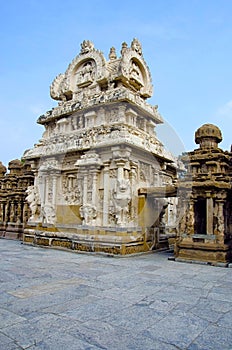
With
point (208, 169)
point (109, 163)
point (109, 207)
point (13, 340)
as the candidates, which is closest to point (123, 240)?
point (109, 207)

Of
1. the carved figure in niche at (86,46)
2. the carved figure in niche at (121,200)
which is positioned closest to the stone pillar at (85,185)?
the carved figure in niche at (121,200)

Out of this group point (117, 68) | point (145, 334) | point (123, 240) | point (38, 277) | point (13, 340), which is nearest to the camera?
point (13, 340)

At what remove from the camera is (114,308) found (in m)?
4.57

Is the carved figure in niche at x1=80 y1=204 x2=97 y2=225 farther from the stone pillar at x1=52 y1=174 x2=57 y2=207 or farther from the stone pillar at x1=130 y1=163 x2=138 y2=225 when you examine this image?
the stone pillar at x1=52 y1=174 x2=57 y2=207

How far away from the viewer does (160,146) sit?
13844 millimetres

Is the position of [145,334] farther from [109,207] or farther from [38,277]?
[109,207]

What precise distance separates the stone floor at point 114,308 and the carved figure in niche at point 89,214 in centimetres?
340

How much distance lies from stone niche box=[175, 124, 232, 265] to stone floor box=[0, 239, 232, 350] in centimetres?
121

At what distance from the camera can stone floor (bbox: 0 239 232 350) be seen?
3.39 m

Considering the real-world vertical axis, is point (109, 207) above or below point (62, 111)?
below

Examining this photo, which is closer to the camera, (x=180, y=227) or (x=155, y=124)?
(x=180, y=227)

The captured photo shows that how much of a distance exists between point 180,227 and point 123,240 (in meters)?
2.07

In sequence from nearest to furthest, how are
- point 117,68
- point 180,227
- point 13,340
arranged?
point 13,340 → point 180,227 → point 117,68

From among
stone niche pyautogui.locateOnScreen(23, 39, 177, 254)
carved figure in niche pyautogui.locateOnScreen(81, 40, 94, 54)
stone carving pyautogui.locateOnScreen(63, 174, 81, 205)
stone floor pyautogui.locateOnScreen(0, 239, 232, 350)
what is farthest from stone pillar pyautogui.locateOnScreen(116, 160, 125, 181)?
carved figure in niche pyautogui.locateOnScreen(81, 40, 94, 54)
